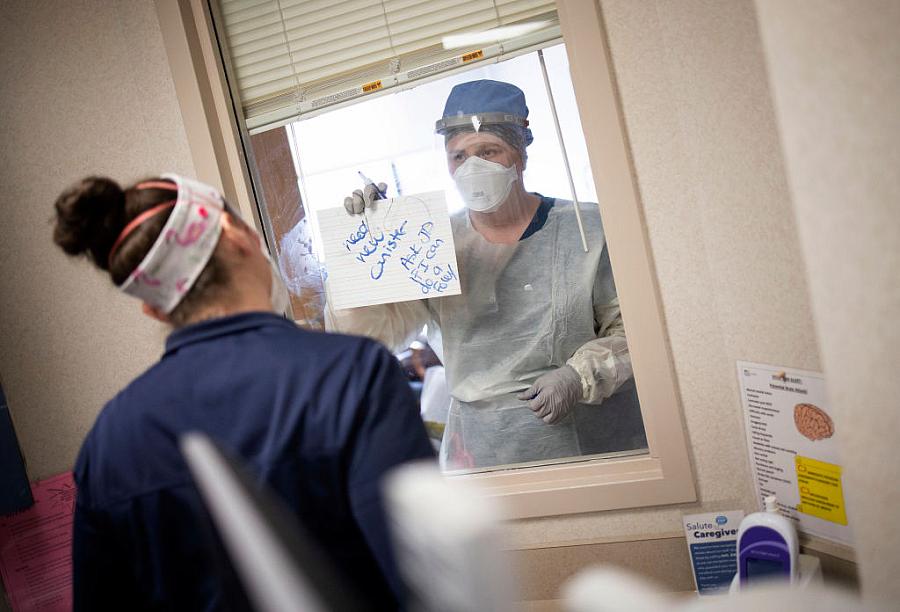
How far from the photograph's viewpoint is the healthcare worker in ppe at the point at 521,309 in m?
1.52

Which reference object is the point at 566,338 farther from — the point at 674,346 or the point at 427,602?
the point at 427,602

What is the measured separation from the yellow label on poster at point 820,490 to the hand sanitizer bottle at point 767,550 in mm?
66

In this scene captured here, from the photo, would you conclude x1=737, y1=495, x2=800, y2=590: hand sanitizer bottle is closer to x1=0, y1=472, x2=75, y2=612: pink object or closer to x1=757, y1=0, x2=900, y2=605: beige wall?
x1=757, y1=0, x2=900, y2=605: beige wall

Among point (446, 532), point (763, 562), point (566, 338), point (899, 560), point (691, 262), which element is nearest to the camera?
point (446, 532)

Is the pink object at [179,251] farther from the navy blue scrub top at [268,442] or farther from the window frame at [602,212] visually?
the window frame at [602,212]

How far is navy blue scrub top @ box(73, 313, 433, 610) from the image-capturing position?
29.8 inches

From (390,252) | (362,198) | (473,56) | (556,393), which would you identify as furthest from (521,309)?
(473,56)

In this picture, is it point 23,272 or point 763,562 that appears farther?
point 23,272

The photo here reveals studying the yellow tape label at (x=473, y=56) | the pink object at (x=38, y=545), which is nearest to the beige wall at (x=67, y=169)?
the pink object at (x=38, y=545)

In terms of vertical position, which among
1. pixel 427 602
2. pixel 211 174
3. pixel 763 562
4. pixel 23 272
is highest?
pixel 211 174

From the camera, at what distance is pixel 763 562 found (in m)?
1.23

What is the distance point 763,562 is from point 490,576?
105 centimetres

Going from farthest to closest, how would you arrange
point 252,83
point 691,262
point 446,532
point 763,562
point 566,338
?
point 252,83, point 566,338, point 691,262, point 763,562, point 446,532

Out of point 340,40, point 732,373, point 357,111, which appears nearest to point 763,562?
point 732,373
